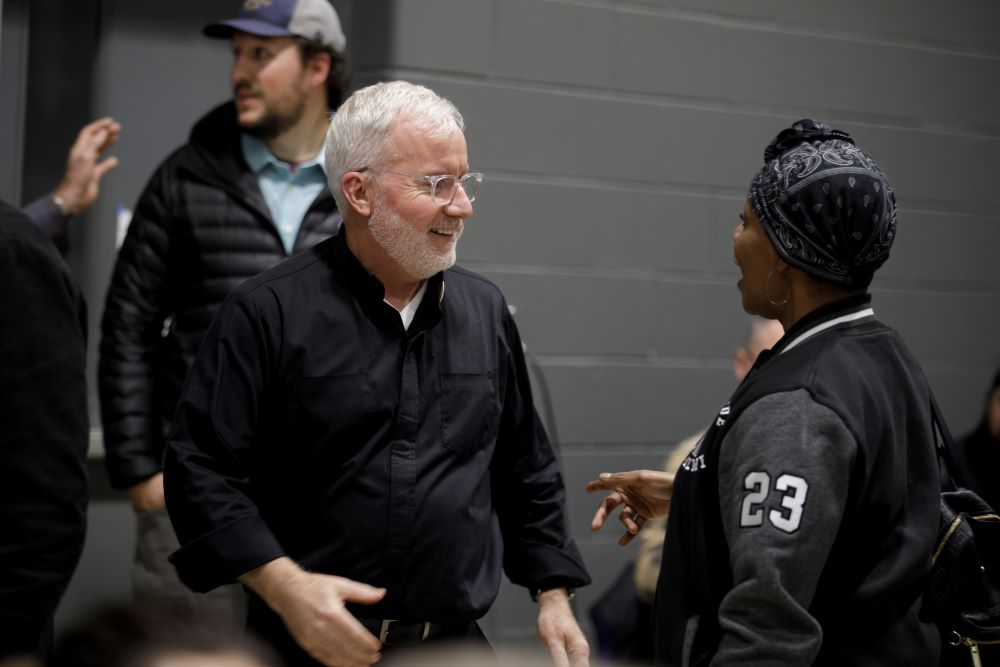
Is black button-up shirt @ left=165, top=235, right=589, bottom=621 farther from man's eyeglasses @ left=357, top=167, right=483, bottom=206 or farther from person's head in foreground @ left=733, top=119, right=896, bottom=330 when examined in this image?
person's head in foreground @ left=733, top=119, right=896, bottom=330

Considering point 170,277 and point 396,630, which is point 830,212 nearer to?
point 396,630

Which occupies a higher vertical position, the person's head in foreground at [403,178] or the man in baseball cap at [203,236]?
the person's head in foreground at [403,178]

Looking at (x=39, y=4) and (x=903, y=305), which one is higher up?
(x=39, y=4)

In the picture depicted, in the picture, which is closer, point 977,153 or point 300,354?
point 300,354

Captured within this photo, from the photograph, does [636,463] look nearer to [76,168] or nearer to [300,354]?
[76,168]

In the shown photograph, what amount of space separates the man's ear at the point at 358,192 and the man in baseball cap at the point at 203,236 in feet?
2.82

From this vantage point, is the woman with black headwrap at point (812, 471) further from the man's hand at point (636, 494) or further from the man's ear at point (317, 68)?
the man's ear at point (317, 68)

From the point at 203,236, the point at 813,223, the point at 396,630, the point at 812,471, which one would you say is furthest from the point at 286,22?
the point at 812,471

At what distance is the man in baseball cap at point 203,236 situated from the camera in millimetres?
3332

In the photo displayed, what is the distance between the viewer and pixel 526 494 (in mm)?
2682

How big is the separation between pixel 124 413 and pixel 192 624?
2.38 meters

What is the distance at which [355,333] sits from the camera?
7.97 feet

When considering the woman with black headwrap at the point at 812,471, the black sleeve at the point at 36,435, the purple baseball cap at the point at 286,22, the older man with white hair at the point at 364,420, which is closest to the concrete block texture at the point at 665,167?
the purple baseball cap at the point at 286,22

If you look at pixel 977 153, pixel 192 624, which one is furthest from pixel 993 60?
pixel 192 624
